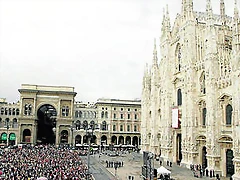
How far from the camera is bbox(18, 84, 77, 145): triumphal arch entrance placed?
7881 cm

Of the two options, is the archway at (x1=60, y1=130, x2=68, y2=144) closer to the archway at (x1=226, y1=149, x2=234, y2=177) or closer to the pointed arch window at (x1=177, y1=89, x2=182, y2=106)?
the pointed arch window at (x1=177, y1=89, x2=182, y2=106)

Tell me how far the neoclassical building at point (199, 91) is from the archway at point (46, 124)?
131 ft

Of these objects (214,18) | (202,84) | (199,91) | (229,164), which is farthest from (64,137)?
(229,164)

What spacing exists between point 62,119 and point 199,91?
48176 mm

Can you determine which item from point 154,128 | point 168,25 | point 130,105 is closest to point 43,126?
point 130,105

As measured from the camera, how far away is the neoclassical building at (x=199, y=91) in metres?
34.2

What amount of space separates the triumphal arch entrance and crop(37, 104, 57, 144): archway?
349 centimetres

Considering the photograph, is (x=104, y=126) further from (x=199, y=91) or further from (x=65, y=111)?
(x=199, y=91)

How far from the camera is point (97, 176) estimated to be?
3456 centimetres

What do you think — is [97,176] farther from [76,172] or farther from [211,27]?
[211,27]

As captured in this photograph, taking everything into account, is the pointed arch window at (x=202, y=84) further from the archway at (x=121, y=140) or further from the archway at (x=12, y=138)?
the archway at (x=12, y=138)

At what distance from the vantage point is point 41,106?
269 feet

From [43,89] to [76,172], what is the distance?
54170 millimetres

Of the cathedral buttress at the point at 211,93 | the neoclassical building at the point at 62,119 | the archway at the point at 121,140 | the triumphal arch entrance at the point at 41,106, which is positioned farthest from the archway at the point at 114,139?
the cathedral buttress at the point at 211,93
